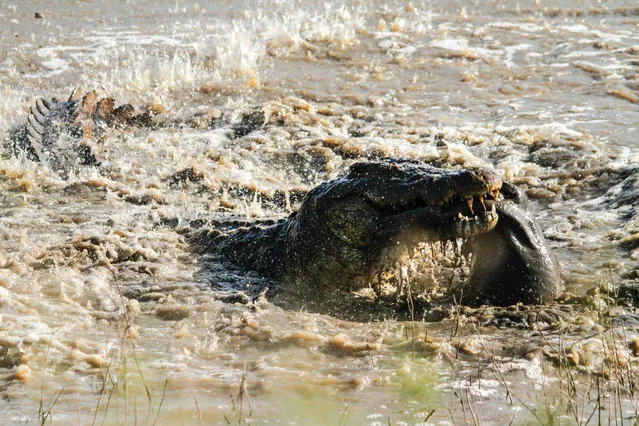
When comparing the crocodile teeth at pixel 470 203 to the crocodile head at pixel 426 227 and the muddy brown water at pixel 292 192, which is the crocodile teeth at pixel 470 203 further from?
the muddy brown water at pixel 292 192

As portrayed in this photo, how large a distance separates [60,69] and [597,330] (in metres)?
10.2

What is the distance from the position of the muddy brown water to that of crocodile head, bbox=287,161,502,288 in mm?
430

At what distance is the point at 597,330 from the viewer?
4906 mm

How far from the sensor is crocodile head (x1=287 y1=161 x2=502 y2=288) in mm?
4984

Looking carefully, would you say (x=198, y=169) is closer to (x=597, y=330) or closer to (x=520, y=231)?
(x=520, y=231)

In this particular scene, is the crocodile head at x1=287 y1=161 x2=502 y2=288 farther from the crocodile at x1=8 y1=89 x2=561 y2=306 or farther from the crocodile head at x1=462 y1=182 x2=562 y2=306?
the crocodile head at x1=462 y1=182 x2=562 y2=306

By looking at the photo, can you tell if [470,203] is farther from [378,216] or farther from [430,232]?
[378,216]

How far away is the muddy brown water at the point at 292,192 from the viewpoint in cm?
423

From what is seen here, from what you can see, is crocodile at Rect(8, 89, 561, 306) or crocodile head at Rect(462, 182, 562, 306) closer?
crocodile at Rect(8, 89, 561, 306)

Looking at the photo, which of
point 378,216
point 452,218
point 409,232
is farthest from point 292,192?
point 452,218

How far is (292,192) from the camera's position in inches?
341

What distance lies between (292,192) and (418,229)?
3719mm

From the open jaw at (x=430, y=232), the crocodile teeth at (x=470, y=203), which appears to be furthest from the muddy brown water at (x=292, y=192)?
the crocodile teeth at (x=470, y=203)

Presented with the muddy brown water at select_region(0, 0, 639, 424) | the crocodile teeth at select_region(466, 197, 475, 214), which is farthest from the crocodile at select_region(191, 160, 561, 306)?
the muddy brown water at select_region(0, 0, 639, 424)
